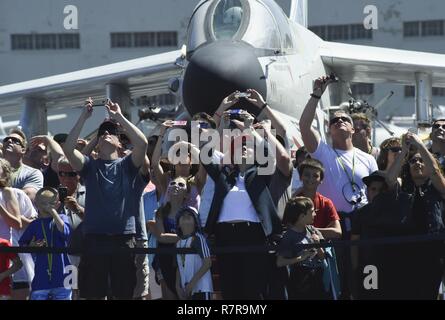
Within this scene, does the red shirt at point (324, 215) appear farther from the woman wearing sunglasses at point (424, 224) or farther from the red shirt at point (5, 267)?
the red shirt at point (5, 267)

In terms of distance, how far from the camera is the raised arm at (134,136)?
30.4 feet

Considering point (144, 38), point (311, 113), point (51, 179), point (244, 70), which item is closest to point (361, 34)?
point (144, 38)

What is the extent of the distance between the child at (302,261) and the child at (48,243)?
2119 mm

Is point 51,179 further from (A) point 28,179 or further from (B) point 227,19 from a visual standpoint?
(B) point 227,19

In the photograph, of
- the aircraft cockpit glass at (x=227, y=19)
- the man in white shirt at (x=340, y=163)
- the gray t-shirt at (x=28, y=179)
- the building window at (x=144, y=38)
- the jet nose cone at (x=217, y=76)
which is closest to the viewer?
the man in white shirt at (x=340, y=163)

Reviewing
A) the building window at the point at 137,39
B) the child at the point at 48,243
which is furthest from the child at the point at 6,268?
the building window at the point at 137,39

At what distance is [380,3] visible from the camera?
37688 mm

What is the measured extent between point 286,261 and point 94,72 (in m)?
11.4

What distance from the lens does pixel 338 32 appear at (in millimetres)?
38531

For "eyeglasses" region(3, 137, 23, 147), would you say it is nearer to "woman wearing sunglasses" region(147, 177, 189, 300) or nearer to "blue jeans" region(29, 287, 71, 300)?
"woman wearing sunglasses" region(147, 177, 189, 300)

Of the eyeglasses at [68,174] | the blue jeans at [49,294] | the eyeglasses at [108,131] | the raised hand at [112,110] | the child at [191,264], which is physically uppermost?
the raised hand at [112,110]

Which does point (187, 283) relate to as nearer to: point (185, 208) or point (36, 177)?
point (185, 208)

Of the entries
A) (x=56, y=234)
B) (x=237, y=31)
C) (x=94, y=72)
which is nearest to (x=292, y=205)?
(x=56, y=234)
